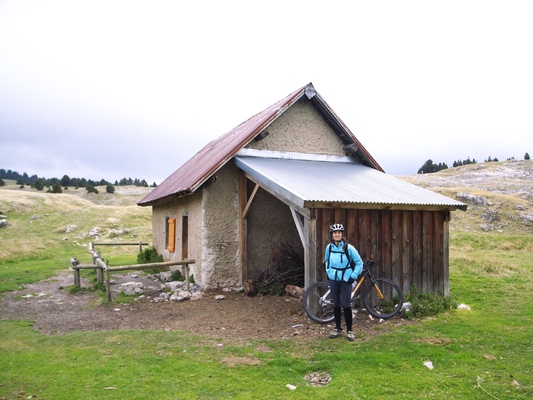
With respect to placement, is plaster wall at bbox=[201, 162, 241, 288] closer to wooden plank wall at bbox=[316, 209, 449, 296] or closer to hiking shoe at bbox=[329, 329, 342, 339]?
wooden plank wall at bbox=[316, 209, 449, 296]

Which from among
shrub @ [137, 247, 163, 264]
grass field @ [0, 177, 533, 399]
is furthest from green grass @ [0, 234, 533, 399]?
shrub @ [137, 247, 163, 264]

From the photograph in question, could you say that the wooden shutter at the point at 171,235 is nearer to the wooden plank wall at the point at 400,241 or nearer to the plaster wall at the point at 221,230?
the plaster wall at the point at 221,230

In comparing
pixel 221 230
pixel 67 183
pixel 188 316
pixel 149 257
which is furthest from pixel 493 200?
pixel 67 183

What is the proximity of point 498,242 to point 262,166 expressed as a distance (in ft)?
61.1

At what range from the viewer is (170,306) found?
32.9 ft

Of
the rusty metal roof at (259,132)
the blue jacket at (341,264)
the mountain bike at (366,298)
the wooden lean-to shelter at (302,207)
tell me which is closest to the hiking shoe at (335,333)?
the mountain bike at (366,298)

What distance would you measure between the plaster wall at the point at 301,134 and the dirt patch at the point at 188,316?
4709mm

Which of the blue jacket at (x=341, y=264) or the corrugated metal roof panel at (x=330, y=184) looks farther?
the corrugated metal roof panel at (x=330, y=184)

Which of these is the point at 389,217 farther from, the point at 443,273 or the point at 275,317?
the point at 275,317

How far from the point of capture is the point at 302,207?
8305 millimetres

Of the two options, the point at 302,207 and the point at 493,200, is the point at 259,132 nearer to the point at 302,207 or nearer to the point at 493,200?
the point at 302,207

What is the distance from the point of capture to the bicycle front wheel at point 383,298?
8.56 m

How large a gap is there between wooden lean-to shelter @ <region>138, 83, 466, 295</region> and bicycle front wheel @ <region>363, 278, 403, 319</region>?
0.33 meters

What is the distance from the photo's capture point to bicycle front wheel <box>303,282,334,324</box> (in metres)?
8.18
